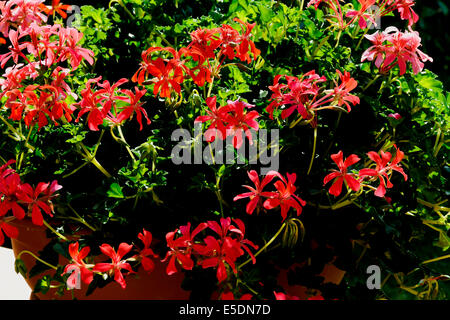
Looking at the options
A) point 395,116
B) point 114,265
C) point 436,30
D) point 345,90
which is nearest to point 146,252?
point 114,265

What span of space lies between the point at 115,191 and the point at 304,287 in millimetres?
373

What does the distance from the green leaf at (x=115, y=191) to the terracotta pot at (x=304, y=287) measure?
1.00 feet

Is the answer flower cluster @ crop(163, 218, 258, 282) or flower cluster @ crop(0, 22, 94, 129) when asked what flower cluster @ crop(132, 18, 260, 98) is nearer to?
flower cluster @ crop(0, 22, 94, 129)

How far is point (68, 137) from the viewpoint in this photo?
0.88 m

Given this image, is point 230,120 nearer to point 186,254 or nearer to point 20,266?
point 186,254

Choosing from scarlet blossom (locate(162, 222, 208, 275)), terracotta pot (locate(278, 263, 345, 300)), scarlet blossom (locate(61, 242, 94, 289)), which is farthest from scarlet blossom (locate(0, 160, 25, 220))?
terracotta pot (locate(278, 263, 345, 300))

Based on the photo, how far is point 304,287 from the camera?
917 millimetres

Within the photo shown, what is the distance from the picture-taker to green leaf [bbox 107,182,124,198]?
801 millimetres

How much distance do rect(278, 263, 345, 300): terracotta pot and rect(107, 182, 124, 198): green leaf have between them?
1.00 ft

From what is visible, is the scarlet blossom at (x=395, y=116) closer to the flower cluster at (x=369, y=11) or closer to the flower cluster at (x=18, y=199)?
the flower cluster at (x=369, y=11)

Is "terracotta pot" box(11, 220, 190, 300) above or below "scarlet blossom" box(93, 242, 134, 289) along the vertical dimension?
below

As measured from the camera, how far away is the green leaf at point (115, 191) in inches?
31.5

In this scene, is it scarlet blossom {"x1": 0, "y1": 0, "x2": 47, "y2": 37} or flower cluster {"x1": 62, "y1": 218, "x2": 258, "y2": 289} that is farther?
scarlet blossom {"x1": 0, "y1": 0, "x2": 47, "y2": 37}
